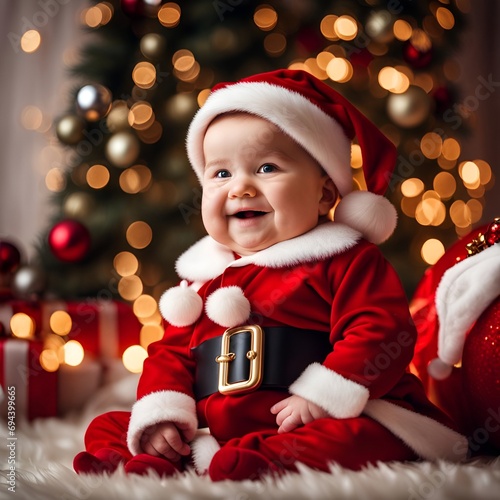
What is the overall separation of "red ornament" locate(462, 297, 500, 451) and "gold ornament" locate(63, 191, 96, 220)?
1.32 meters

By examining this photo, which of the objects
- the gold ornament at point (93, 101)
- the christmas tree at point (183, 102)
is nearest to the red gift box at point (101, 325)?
the christmas tree at point (183, 102)

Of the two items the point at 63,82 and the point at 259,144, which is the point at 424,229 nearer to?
the point at 259,144

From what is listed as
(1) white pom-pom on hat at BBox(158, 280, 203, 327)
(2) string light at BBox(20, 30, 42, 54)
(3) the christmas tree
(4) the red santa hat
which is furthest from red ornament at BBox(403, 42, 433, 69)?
(2) string light at BBox(20, 30, 42, 54)

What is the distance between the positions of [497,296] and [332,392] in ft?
1.21

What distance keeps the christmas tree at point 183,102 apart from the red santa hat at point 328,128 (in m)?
0.91

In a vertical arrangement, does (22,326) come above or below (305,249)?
below

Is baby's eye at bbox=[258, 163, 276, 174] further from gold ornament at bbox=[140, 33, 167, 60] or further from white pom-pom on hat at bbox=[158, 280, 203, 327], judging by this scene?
gold ornament at bbox=[140, 33, 167, 60]

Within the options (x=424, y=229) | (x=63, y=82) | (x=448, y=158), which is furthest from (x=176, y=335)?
(x=63, y=82)

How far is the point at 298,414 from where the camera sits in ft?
3.45

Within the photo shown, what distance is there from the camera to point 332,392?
1.04 metres

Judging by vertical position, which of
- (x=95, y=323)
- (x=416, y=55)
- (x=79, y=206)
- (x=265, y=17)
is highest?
(x=265, y=17)

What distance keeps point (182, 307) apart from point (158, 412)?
0.66ft

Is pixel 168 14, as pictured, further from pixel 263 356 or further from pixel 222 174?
pixel 263 356

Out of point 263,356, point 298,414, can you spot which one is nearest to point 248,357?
point 263,356
